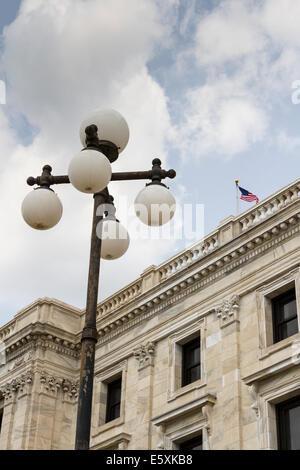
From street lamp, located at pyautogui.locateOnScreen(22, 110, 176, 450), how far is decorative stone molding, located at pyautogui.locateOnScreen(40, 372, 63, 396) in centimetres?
1638

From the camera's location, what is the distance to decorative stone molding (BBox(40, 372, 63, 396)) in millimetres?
27969

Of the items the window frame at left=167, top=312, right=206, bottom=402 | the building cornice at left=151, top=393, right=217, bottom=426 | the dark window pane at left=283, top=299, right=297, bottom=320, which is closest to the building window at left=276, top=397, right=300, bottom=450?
the building cornice at left=151, top=393, right=217, bottom=426

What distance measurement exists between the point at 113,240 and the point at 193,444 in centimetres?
1240

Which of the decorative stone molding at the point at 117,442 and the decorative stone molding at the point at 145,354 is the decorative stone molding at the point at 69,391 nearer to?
the decorative stone molding at the point at 117,442

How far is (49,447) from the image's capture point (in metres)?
27.0

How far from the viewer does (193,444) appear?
75.4ft

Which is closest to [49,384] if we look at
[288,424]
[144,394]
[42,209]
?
[144,394]

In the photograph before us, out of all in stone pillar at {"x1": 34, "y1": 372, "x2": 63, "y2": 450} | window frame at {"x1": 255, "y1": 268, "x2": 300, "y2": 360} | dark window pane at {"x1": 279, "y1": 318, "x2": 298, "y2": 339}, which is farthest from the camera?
stone pillar at {"x1": 34, "y1": 372, "x2": 63, "y2": 450}

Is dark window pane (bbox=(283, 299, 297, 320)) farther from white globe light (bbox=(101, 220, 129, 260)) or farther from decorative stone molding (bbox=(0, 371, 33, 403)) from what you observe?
white globe light (bbox=(101, 220, 129, 260))

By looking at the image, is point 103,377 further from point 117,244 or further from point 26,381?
point 117,244

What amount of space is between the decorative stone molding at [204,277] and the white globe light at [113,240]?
11107 mm

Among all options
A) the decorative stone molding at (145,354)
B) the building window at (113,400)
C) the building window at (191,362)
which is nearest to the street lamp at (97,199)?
the building window at (191,362)
